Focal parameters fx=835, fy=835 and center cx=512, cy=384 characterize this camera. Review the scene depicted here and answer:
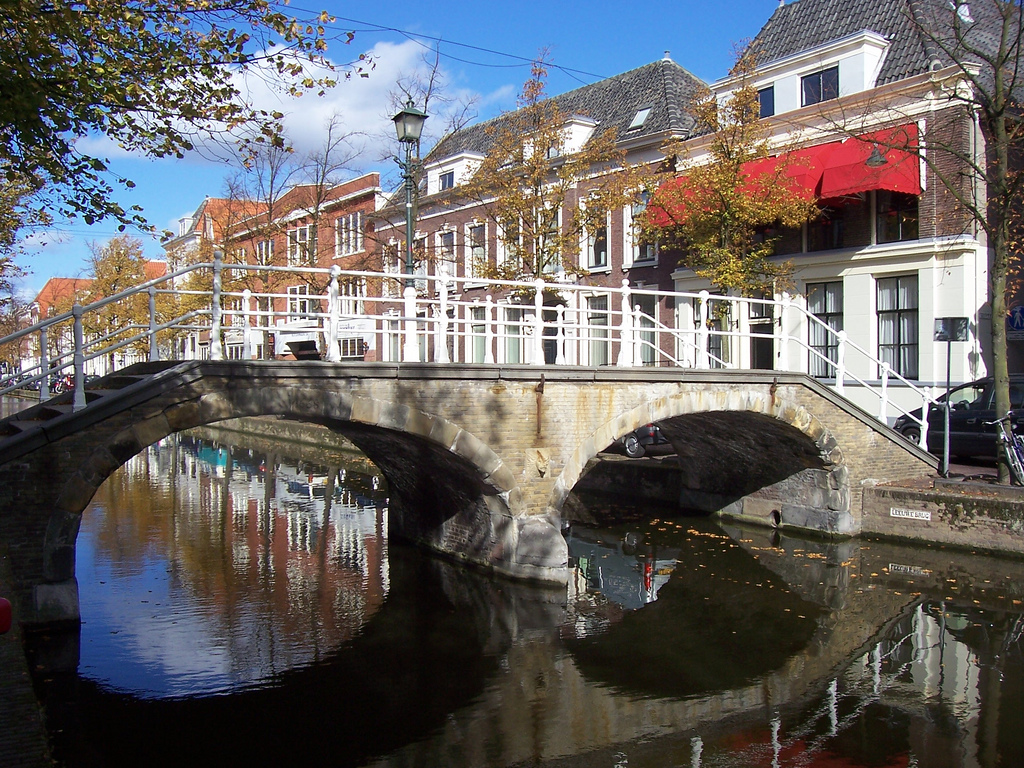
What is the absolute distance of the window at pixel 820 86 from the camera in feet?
70.4

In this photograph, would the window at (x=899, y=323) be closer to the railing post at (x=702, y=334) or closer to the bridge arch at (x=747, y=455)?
the bridge arch at (x=747, y=455)

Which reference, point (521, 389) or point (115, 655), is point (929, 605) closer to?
point (521, 389)

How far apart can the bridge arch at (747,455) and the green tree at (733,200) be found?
4228 mm

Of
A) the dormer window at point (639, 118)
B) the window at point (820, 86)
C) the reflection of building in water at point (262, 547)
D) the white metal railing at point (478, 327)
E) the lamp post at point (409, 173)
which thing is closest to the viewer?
the white metal railing at point (478, 327)

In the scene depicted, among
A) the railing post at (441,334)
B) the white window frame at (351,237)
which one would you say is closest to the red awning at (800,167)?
the railing post at (441,334)

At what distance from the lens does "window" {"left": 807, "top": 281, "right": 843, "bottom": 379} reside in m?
21.7

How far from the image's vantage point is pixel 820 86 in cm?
2180

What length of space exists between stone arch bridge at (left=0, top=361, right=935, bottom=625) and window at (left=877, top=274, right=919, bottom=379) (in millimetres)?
5772

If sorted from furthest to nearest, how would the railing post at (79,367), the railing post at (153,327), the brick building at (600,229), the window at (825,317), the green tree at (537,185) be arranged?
the brick building at (600,229) → the window at (825,317) → the green tree at (537,185) → the railing post at (153,327) → the railing post at (79,367)

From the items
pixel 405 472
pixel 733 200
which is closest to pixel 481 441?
pixel 405 472

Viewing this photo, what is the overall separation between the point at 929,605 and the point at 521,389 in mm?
6097

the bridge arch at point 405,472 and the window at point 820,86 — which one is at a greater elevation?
the window at point 820,86

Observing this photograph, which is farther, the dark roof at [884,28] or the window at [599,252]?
the window at [599,252]

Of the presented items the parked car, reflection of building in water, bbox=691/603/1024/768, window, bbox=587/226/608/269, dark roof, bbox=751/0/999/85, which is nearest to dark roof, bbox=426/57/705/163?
dark roof, bbox=751/0/999/85
